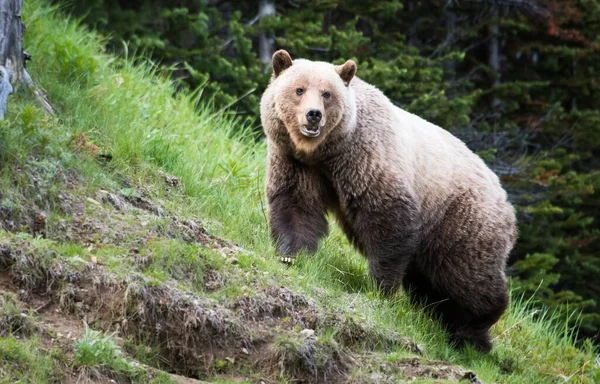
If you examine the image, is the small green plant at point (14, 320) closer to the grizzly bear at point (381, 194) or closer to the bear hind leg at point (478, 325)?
the grizzly bear at point (381, 194)

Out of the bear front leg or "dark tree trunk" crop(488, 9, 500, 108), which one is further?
"dark tree trunk" crop(488, 9, 500, 108)

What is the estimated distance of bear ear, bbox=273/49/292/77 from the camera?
6511 mm

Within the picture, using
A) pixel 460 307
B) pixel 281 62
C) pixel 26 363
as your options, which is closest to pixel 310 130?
pixel 281 62

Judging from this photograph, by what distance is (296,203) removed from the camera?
641cm

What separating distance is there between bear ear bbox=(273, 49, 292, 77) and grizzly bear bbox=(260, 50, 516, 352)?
0.01 m

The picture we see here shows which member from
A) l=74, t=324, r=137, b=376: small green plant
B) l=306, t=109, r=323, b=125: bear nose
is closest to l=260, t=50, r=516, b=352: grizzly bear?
l=306, t=109, r=323, b=125: bear nose

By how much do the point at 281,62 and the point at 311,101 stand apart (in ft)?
1.92

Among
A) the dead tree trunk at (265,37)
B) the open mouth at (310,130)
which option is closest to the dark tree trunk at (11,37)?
the open mouth at (310,130)

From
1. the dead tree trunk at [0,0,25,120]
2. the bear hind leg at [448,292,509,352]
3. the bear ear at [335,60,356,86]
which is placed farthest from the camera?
the bear hind leg at [448,292,509,352]

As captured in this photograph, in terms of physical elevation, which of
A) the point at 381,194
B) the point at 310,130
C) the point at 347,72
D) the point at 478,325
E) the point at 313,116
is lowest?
the point at 478,325

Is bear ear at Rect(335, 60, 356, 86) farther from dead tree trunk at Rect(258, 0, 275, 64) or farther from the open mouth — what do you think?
dead tree trunk at Rect(258, 0, 275, 64)

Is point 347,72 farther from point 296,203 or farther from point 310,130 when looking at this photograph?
point 296,203

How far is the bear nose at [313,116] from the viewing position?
6.02m

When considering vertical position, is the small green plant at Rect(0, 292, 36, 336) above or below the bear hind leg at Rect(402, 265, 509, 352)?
below
